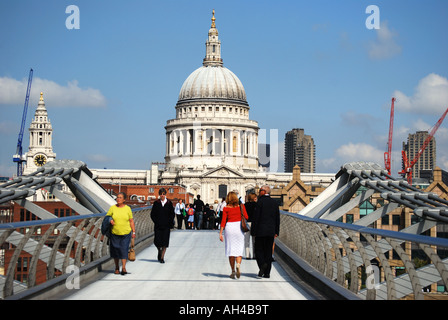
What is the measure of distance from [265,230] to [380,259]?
656 cm

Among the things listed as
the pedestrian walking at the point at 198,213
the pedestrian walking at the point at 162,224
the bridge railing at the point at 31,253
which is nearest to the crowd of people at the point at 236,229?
the bridge railing at the point at 31,253

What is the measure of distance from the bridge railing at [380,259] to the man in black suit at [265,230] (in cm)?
88

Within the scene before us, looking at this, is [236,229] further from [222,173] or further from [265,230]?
[222,173]

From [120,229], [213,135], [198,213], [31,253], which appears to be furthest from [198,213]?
[213,135]

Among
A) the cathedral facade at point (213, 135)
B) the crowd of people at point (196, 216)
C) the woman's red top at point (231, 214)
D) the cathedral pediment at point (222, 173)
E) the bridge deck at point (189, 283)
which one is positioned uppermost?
the cathedral facade at point (213, 135)

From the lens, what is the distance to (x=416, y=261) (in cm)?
1051

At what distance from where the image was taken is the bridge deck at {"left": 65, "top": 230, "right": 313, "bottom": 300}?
14.8 m

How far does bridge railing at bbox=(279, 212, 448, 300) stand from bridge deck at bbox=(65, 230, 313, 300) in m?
0.84

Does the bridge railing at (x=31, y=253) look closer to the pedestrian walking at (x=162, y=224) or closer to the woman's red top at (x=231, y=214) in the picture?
the woman's red top at (x=231, y=214)

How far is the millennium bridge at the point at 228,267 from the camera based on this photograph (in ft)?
38.0

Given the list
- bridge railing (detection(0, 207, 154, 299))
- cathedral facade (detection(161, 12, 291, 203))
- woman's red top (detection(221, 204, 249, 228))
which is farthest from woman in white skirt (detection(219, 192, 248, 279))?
cathedral facade (detection(161, 12, 291, 203))

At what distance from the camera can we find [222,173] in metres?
177
